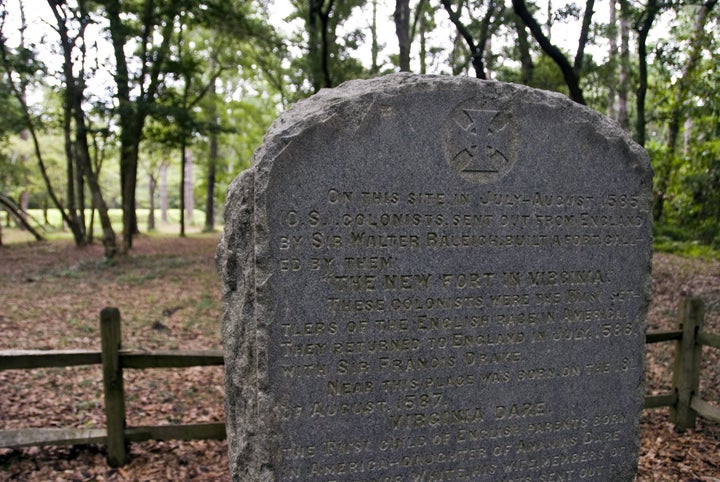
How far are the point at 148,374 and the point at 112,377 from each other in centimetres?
289

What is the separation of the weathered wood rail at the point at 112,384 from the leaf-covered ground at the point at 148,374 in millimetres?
296

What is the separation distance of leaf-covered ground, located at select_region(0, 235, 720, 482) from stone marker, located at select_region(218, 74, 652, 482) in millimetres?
2116

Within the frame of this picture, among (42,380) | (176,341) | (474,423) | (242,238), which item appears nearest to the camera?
(242,238)

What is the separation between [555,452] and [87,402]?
5.23 metres

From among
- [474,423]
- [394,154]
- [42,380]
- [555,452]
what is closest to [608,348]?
[555,452]

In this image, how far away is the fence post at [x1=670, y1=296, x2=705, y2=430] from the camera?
584 cm

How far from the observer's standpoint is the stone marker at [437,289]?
10.8 feet

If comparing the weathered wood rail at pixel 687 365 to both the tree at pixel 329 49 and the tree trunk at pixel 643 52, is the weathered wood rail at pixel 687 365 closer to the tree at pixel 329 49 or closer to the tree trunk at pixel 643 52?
the tree trunk at pixel 643 52

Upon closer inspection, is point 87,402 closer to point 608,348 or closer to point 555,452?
point 555,452

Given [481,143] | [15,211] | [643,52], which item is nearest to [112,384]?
[481,143]

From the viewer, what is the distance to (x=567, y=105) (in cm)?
367

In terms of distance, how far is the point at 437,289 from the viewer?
352 cm

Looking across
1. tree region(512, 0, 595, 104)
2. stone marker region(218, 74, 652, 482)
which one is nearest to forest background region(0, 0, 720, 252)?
tree region(512, 0, 595, 104)

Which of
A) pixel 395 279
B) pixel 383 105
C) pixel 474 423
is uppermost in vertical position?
→ pixel 383 105
